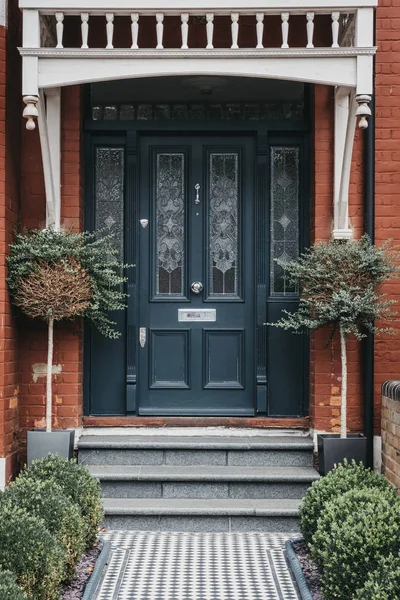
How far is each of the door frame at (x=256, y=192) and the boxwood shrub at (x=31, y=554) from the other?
8.46ft

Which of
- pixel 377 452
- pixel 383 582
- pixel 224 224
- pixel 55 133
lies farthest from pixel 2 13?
pixel 383 582

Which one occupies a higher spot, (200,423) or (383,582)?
(200,423)

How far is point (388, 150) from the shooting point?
6051mm

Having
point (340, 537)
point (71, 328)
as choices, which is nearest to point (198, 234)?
point (71, 328)

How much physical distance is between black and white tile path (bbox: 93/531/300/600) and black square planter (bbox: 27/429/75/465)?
721 mm

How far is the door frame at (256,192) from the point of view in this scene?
20.9 feet

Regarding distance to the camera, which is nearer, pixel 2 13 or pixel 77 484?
pixel 77 484

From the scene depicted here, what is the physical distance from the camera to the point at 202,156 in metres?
6.48

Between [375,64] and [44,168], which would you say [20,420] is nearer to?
[44,168]

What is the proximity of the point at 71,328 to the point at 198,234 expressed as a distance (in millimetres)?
1309

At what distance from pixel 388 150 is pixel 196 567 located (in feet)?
11.3

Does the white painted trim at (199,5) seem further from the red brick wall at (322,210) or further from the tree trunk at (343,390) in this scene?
the tree trunk at (343,390)

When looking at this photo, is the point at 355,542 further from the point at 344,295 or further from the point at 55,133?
the point at 55,133

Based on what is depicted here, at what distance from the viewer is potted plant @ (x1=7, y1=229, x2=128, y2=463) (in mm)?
5621
